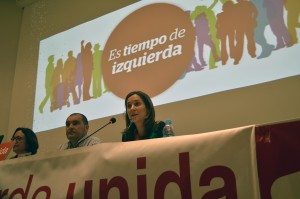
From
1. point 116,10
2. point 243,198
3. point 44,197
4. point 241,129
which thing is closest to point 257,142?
point 241,129

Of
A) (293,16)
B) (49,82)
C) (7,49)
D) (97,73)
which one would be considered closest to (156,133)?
(293,16)

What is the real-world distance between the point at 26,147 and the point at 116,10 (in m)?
1.52

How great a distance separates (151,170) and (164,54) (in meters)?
1.73

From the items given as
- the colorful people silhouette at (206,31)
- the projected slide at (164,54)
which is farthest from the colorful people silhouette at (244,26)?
the colorful people silhouette at (206,31)

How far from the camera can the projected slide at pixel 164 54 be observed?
231 centimetres

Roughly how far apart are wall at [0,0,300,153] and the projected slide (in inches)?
3.1

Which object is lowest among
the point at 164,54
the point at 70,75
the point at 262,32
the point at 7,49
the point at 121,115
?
the point at 121,115

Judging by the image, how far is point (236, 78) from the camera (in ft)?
7.87

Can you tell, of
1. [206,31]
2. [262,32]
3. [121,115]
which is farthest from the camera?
[121,115]

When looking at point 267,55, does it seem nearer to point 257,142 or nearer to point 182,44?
point 182,44

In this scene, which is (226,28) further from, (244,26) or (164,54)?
(164,54)

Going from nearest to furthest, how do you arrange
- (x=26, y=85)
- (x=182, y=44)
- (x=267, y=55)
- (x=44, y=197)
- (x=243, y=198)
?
(x=243, y=198) → (x=44, y=197) → (x=267, y=55) → (x=182, y=44) → (x=26, y=85)

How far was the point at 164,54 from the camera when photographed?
2.79 meters

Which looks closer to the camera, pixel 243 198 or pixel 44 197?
pixel 243 198
